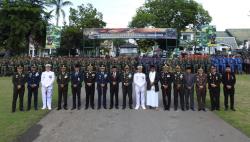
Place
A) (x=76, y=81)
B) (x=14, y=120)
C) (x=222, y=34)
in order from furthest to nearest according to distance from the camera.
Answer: (x=222, y=34)
(x=76, y=81)
(x=14, y=120)

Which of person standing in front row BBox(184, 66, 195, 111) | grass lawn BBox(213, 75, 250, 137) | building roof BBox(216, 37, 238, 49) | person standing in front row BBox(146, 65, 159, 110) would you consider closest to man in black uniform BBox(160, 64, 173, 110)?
person standing in front row BBox(146, 65, 159, 110)

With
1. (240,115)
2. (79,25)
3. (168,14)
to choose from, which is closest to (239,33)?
(168,14)

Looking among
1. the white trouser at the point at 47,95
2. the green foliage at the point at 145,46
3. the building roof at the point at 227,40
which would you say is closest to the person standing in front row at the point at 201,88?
the white trouser at the point at 47,95

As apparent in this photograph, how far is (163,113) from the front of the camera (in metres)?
15.0

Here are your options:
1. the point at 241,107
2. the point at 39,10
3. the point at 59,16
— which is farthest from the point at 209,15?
the point at 241,107

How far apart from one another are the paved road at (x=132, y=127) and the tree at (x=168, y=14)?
68.1 meters

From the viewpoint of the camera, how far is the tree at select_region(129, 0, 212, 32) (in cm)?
8331

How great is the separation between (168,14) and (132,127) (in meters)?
73.6

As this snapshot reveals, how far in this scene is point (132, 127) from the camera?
1206 centimetres

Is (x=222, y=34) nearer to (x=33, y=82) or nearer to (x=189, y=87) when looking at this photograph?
(x=189, y=87)

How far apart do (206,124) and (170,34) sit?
30.7m

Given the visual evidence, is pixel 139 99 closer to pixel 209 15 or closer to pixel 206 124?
pixel 206 124

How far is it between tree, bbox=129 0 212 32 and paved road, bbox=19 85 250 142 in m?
68.1

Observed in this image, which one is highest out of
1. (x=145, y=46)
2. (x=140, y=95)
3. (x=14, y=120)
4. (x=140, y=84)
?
(x=145, y=46)
